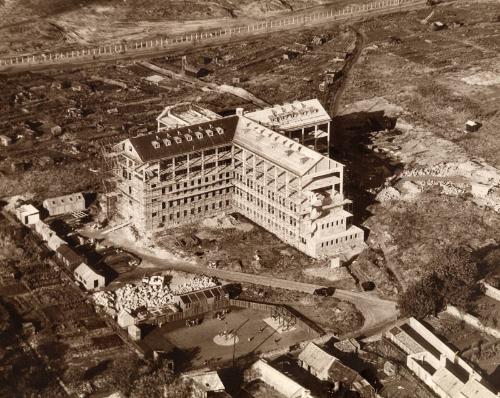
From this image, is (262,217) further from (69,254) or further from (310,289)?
(69,254)

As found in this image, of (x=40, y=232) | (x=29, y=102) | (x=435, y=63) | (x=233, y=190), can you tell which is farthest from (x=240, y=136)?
(x=435, y=63)

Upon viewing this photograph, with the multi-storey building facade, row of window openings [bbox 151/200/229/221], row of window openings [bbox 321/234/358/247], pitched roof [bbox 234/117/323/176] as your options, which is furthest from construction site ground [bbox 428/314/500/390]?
the multi-storey building facade

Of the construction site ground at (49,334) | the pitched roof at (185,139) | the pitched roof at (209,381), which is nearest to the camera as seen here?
the pitched roof at (209,381)

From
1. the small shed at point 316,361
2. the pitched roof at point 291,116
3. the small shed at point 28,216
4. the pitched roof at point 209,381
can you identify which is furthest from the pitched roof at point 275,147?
the pitched roof at point 209,381

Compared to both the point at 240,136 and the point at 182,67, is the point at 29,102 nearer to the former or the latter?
the point at 182,67

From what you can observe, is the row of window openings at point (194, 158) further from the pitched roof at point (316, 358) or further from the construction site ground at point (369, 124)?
the pitched roof at point (316, 358)

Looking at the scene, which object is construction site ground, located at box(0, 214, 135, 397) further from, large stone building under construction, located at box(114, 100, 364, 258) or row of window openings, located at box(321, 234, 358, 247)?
row of window openings, located at box(321, 234, 358, 247)
